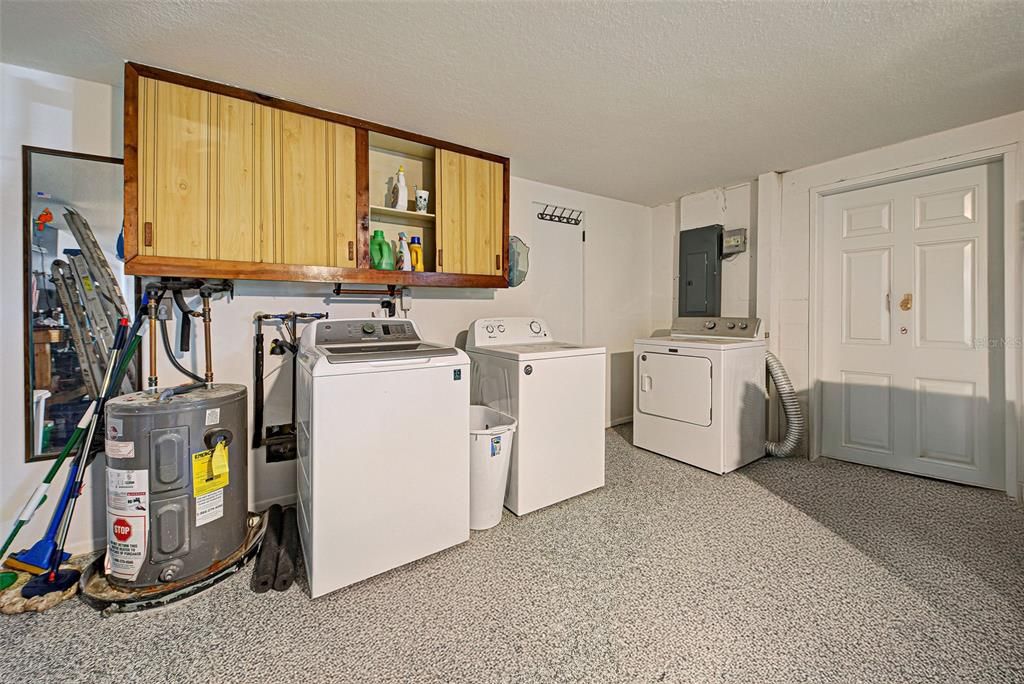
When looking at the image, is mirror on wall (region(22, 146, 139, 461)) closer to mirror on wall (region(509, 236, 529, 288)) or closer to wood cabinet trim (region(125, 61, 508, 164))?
wood cabinet trim (region(125, 61, 508, 164))

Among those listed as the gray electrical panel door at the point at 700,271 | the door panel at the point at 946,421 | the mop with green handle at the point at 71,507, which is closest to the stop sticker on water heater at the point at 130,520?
the mop with green handle at the point at 71,507

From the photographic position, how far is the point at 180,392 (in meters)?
1.88

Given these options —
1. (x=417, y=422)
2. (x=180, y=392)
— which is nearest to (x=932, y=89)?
(x=417, y=422)

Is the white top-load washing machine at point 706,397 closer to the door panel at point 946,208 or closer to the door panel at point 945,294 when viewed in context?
the door panel at point 945,294

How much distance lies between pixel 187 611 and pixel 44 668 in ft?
1.22

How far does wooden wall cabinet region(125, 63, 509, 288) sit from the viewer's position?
182 centimetres

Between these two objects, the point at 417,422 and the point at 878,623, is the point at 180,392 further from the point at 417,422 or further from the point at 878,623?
the point at 878,623

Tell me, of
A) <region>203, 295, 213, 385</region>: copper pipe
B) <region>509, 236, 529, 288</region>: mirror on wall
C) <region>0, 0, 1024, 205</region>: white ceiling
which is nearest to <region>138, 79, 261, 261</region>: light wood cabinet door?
<region>0, 0, 1024, 205</region>: white ceiling

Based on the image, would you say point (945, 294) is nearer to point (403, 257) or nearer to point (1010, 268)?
point (1010, 268)

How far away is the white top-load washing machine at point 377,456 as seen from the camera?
167cm

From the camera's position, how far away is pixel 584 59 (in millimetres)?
1837

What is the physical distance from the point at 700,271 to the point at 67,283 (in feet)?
14.2

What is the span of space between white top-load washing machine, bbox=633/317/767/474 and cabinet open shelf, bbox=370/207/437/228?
1925mm

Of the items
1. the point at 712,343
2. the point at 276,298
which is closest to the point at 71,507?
the point at 276,298
